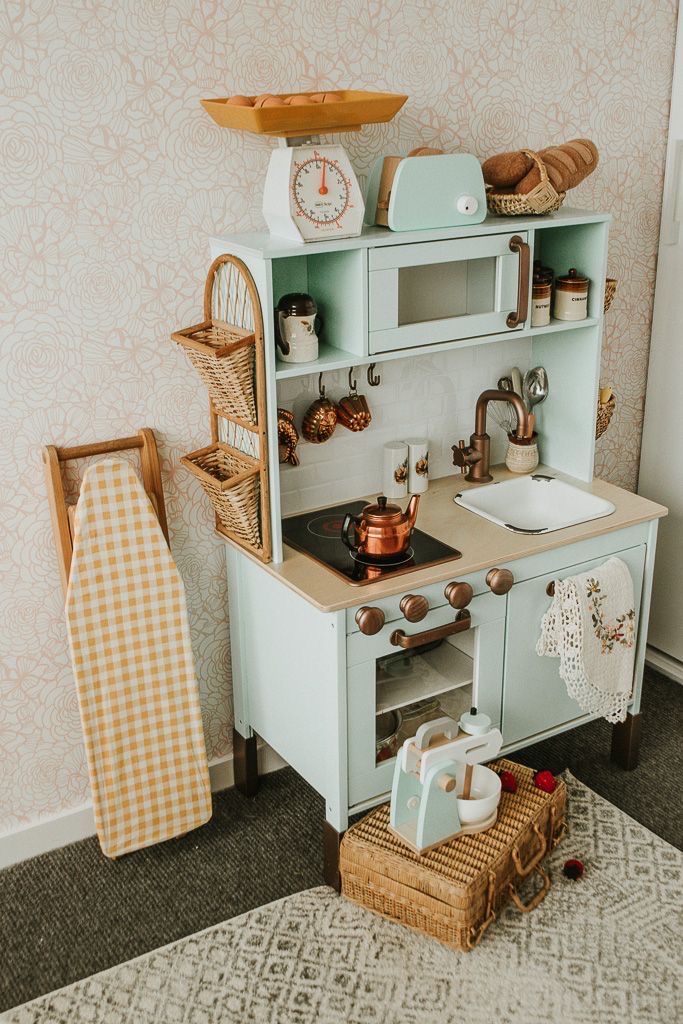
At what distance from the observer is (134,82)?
2.33 m

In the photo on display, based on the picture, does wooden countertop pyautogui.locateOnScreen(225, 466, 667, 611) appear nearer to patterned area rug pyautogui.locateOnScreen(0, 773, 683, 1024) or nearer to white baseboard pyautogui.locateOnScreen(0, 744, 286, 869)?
patterned area rug pyautogui.locateOnScreen(0, 773, 683, 1024)

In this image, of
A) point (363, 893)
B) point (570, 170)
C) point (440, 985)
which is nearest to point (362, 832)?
point (363, 893)

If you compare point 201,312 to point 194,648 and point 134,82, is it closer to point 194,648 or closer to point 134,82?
point 134,82

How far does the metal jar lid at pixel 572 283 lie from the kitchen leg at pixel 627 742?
1230mm

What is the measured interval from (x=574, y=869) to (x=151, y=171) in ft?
6.54

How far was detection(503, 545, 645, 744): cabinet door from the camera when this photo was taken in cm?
263

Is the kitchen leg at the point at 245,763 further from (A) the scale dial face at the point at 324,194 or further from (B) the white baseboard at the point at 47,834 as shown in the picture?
(A) the scale dial face at the point at 324,194

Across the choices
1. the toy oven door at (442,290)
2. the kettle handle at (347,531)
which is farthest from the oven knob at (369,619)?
the toy oven door at (442,290)

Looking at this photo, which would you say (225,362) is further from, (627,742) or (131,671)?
(627,742)

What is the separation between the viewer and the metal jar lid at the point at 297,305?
2420mm

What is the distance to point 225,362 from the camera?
230 cm

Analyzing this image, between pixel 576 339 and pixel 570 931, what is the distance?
1.57m

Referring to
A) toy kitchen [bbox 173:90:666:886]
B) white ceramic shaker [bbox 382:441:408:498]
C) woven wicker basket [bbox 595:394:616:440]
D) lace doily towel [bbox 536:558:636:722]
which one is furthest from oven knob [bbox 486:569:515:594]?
woven wicker basket [bbox 595:394:616:440]

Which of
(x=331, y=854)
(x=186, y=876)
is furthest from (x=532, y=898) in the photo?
(x=186, y=876)
